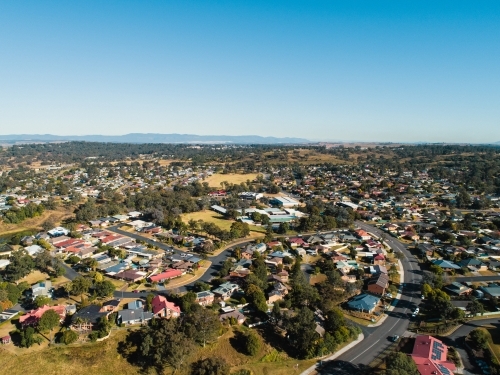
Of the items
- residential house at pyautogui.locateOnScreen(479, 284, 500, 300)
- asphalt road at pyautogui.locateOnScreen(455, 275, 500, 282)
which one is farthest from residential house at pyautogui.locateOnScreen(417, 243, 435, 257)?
residential house at pyautogui.locateOnScreen(479, 284, 500, 300)

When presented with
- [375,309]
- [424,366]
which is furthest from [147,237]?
[424,366]

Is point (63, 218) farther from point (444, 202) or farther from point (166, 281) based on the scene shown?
point (444, 202)

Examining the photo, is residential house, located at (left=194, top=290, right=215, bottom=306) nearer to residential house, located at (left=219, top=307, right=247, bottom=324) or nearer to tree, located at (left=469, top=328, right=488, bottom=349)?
residential house, located at (left=219, top=307, right=247, bottom=324)

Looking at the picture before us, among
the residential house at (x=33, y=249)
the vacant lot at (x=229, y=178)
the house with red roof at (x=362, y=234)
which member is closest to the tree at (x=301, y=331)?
the house with red roof at (x=362, y=234)

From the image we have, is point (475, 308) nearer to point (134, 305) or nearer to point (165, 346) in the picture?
point (165, 346)

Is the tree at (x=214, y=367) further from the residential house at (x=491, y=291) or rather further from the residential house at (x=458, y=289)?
the residential house at (x=491, y=291)

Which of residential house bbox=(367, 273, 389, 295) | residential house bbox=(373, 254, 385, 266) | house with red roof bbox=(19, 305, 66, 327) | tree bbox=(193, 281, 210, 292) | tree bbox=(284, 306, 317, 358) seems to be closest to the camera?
tree bbox=(284, 306, 317, 358)
